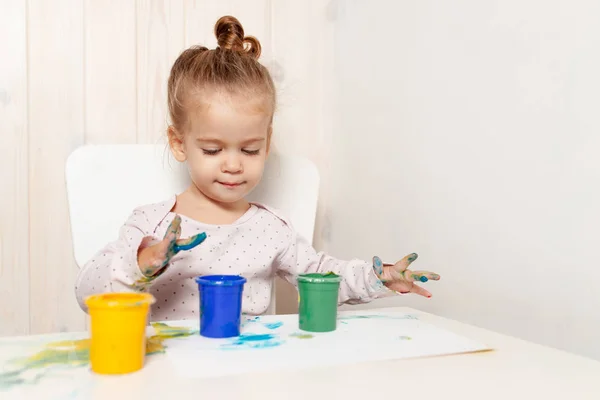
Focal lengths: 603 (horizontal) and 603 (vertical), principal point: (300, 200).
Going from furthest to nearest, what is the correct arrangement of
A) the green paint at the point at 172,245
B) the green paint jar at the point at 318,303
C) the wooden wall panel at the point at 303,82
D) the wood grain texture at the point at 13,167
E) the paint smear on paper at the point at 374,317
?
1. the wooden wall panel at the point at 303,82
2. the wood grain texture at the point at 13,167
3. the paint smear on paper at the point at 374,317
4. the green paint jar at the point at 318,303
5. the green paint at the point at 172,245

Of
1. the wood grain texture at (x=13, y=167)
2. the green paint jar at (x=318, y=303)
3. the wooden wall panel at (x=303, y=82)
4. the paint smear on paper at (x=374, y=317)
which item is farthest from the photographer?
the wooden wall panel at (x=303, y=82)

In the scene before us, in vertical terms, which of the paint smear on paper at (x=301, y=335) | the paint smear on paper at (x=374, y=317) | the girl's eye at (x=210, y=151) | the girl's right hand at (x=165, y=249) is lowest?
the paint smear on paper at (x=374, y=317)

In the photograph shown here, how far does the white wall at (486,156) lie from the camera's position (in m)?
0.87

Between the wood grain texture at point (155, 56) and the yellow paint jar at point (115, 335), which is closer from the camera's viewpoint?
the yellow paint jar at point (115, 335)

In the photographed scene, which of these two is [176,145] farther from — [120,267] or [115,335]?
[115,335]

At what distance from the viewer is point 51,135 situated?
1.33m

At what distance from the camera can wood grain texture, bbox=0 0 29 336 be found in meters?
1.30

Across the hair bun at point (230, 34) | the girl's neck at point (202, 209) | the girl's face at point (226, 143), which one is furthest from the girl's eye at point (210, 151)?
the hair bun at point (230, 34)

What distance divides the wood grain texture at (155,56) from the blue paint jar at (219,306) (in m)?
0.66

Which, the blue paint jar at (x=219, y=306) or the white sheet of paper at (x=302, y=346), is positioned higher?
the blue paint jar at (x=219, y=306)

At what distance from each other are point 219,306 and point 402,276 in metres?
0.31

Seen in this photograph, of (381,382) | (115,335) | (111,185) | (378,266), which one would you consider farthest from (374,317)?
(111,185)

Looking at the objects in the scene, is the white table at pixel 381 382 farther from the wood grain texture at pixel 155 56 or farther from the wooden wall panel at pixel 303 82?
the wooden wall panel at pixel 303 82

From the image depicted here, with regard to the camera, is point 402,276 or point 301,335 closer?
point 301,335
